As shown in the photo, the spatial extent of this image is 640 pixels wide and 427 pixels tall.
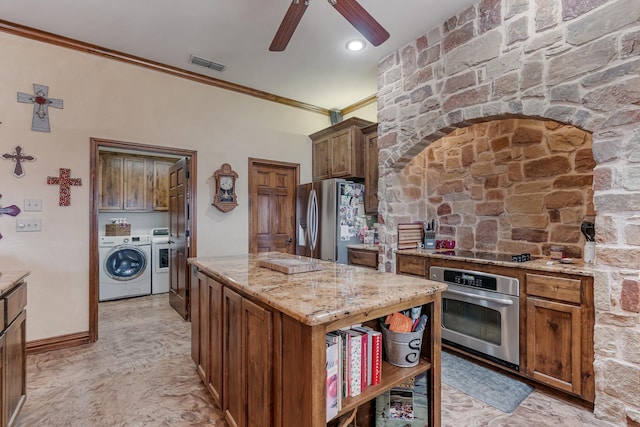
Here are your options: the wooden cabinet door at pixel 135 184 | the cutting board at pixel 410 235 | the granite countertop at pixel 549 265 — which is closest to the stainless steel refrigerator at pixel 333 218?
the cutting board at pixel 410 235

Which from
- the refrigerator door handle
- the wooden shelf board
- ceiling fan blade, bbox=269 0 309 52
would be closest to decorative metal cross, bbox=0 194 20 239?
ceiling fan blade, bbox=269 0 309 52

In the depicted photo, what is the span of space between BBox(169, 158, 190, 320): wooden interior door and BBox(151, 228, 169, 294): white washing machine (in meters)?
0.77

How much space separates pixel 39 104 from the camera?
281 centimetres

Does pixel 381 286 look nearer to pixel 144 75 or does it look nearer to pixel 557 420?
pixel 557 420

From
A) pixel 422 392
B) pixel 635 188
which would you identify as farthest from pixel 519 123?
pixel 422 392

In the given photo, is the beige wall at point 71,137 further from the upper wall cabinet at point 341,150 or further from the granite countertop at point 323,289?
the granite countertop at point 323,289

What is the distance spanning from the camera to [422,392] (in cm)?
148

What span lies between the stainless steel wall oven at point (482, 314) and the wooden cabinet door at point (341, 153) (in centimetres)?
175

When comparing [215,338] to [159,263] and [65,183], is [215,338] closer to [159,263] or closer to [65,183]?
[65,183]

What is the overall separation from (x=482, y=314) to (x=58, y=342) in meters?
3.77

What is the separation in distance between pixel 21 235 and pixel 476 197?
14.0ft

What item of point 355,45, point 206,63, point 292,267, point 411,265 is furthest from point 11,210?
point 411,265

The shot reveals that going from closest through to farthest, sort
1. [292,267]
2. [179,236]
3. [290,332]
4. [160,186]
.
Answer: [290,332], [292,267], [179,236], [160,186]

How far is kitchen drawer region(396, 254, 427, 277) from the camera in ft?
9.41
